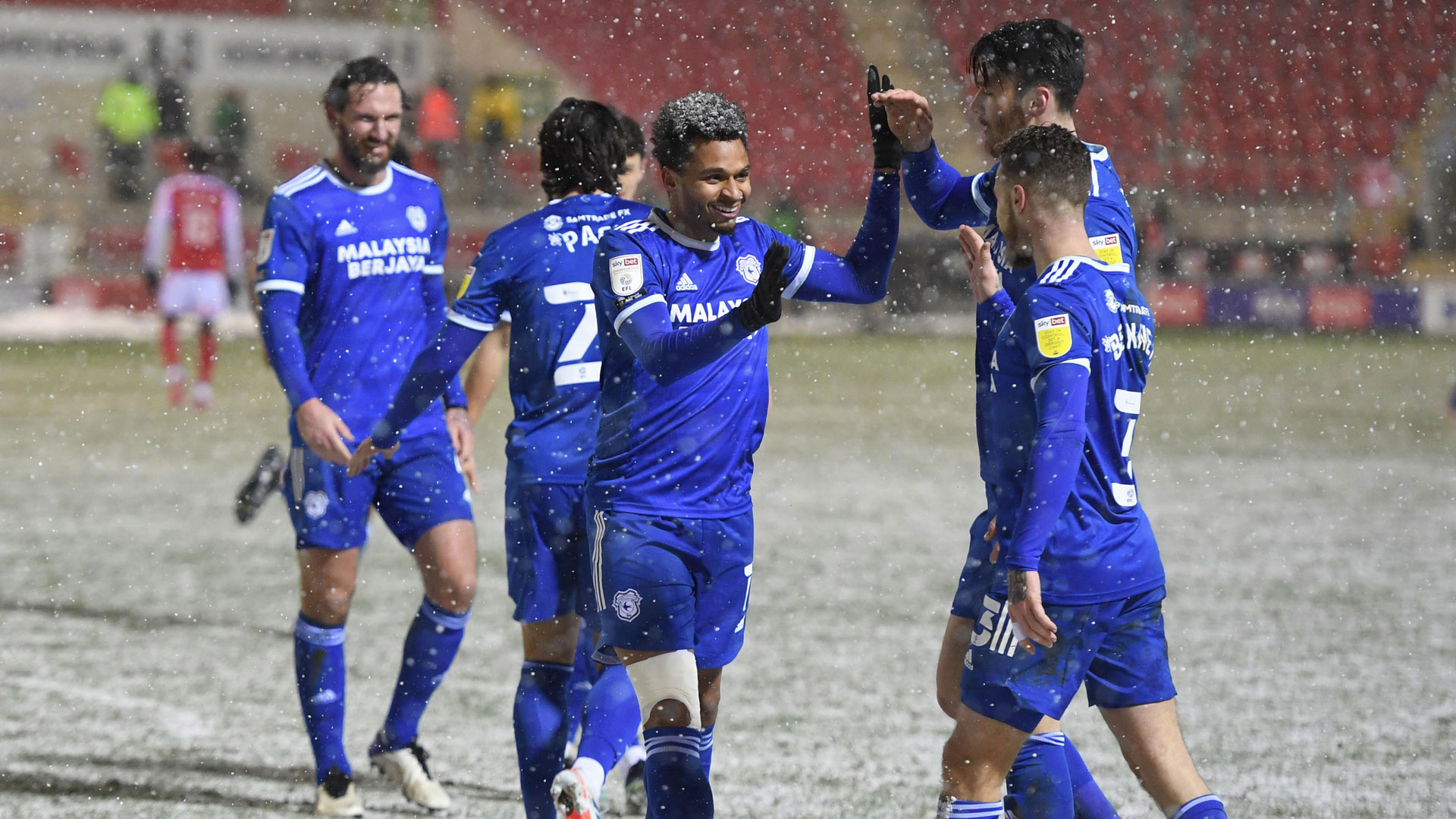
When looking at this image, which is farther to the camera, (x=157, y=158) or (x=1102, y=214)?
(x=157, y=158)

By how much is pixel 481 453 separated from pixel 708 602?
8615mm

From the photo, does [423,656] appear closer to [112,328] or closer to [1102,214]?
[1102,214]

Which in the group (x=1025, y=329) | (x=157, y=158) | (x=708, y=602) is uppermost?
(x=157, y=158)

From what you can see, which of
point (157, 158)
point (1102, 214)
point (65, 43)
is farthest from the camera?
point (65, 43)

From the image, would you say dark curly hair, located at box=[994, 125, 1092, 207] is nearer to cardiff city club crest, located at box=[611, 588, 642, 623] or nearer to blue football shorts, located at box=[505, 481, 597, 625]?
cardiff city club crest, located at box=[611, 588, 642, 623]

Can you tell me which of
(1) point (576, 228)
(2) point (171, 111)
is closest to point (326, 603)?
(1) point (576, 228)

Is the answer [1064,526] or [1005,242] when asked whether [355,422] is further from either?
[1064,526]

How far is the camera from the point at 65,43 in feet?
90.0

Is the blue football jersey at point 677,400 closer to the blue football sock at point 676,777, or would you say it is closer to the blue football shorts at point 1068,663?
the blue football sock at point 676,777

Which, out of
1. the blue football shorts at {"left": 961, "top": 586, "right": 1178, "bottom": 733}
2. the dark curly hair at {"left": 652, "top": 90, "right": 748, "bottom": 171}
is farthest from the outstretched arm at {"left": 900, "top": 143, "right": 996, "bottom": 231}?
the blue football shorts at {"left": 961, "top": 586, "right": 1178, "bottom": 733}

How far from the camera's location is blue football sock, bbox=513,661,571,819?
3783 mm

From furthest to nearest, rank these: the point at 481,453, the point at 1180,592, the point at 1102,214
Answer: the point at 481,453 < the point at 1180,592 < the point at 1102,214

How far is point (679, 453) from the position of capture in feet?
10.4

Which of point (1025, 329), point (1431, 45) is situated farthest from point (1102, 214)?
point (1431, 45)
